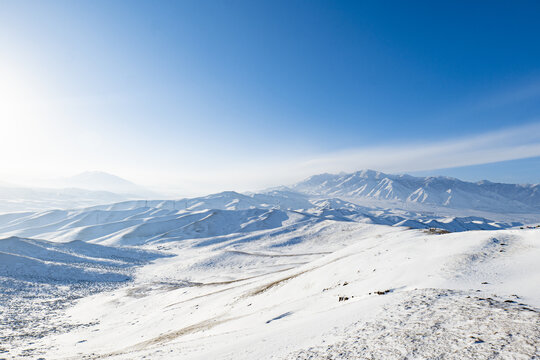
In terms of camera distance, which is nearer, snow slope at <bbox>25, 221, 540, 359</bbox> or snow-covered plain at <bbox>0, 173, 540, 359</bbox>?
snow slope at <bbox>25, 221, 540, 359</bbox>

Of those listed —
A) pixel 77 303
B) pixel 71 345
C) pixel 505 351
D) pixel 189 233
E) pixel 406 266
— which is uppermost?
pixel 505 351

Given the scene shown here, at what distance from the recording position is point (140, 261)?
224 feet

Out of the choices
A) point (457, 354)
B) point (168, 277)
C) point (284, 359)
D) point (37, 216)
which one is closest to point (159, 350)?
point (284, 359)

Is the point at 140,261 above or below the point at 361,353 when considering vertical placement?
below

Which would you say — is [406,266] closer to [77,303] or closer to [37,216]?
[77,303]

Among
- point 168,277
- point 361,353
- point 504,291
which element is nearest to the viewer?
point 361,353

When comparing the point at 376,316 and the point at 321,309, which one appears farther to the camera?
the point at 321,309

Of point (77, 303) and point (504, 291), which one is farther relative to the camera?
point (77, 303)

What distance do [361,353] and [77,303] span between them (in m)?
37.6

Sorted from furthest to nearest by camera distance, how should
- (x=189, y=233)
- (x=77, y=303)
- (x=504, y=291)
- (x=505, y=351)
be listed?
1. (x=189, y=233)
2. (x=77, y=303)
3. (x=504, y=291)
4. (x=505, y=351)

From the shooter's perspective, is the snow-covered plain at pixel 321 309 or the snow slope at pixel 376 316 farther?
the snow-covered plain at pixel 321 309

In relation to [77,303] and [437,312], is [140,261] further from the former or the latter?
[437,312]

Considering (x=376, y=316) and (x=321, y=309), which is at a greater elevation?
(x=376, y=316)

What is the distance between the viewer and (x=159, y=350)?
29.2 feet
